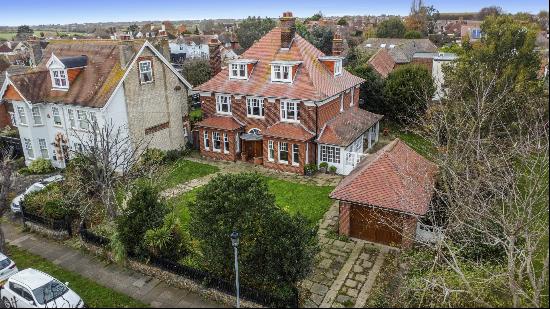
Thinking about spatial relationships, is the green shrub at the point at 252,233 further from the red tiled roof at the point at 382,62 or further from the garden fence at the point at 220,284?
the red tiled roof at the point at 382,62

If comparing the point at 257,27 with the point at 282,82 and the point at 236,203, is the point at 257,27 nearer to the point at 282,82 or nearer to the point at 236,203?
the point at 282,82

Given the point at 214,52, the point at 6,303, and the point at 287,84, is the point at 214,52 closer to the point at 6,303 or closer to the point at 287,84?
the point at 287,84

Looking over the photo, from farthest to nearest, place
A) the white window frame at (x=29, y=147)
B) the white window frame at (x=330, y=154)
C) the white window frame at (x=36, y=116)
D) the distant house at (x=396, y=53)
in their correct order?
the distant house at (x=396, y=53) → the white window frame at (x=29, y=147) → the white window frame at (x=36, y=116) → the white window frame at (x=330, y=154)

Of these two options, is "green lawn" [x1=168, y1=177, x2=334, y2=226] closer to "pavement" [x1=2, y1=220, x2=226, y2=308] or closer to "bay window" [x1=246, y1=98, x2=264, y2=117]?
"pavement" [x1=2, y1=220, x2=226, y2=308]

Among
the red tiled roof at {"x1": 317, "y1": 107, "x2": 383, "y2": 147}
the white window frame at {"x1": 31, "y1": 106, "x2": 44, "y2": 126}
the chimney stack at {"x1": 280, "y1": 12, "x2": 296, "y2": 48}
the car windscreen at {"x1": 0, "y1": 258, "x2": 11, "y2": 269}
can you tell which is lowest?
the car windscreen at {"x1": 0, "y1": 258, "x2": 11, "y2": 269}

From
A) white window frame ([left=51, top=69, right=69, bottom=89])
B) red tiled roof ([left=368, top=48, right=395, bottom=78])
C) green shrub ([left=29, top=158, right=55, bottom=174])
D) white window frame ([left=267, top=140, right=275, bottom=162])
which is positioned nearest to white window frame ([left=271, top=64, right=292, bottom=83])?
white window frame ([left=267, top=140, right=275, bottom=162])

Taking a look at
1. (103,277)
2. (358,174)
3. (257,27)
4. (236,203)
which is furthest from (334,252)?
(257,27)

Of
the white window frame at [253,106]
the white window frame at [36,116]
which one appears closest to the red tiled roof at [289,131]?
the white window frame at [253,106]
